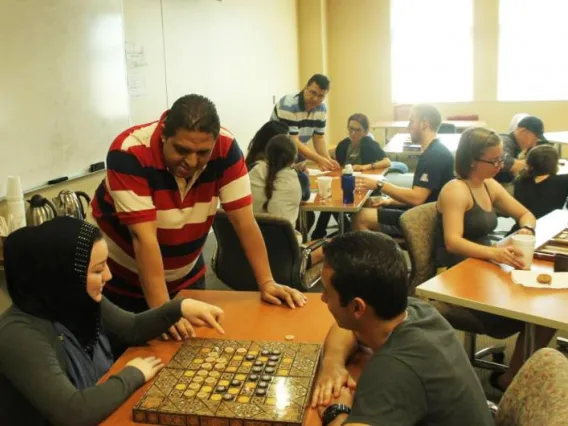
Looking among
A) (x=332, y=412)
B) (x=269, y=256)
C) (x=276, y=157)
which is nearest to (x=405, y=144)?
(x=276, y=157)

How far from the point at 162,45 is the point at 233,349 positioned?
3541 mm

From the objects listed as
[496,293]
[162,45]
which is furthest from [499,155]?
[162,45]

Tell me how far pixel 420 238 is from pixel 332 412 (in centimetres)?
172

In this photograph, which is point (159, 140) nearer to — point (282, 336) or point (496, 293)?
point (282, 336)

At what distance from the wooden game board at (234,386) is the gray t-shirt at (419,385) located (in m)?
0.16

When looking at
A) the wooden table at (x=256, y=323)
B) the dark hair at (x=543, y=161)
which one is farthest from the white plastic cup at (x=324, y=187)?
the wooden table at (x=256, y=323)

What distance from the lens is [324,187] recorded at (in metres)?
3.94

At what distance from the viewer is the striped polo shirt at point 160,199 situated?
5.94 feet

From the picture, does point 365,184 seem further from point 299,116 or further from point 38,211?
point 38,211

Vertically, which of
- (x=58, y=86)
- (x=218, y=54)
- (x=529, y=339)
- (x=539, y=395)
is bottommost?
(x=529, y=339)

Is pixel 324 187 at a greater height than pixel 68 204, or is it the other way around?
pixel 68 204

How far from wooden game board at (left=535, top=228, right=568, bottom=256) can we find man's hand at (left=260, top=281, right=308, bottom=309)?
47.4 inches

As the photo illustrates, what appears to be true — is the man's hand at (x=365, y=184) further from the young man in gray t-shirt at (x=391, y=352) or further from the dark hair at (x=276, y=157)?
the young man in gray t-shirt at (x=391, y=352)

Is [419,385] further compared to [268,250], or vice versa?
[268,250]
